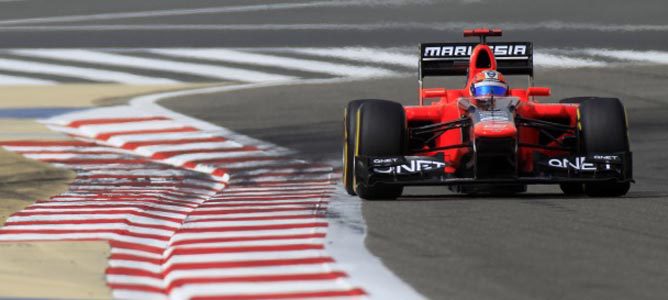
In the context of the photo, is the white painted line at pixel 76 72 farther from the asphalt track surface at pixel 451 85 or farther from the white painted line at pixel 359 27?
the white painted line at pixel 359 27

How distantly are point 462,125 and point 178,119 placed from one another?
930 centimetres

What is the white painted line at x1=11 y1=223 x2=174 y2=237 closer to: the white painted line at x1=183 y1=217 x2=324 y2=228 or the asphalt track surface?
the white painted line at x1=183 y1=217 x2=324 y2=228

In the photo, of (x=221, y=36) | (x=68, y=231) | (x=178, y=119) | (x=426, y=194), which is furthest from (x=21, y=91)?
(x=68, y=231)

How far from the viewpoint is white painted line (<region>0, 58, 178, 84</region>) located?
29125 mm

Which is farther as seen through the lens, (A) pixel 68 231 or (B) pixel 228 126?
(B) pixel 228 126

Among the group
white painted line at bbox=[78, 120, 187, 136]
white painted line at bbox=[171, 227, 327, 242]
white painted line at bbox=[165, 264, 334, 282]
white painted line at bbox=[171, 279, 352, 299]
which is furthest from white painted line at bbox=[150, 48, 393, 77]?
white painted line at bbox=[171, 279, 352, 299]

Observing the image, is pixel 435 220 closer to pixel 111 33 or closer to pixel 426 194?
pixel 426 194

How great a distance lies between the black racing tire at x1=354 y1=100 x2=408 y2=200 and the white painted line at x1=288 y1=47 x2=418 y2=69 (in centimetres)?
1448

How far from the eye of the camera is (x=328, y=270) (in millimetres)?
10656

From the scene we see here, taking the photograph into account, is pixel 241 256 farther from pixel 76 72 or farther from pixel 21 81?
pixel 76 72

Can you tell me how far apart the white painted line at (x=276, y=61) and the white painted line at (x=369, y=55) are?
618 millimetres

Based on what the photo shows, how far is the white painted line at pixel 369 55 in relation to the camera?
30.1 m

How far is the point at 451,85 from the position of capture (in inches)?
1057

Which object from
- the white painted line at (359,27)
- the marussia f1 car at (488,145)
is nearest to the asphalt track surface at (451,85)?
the white painted line at (359,27)
